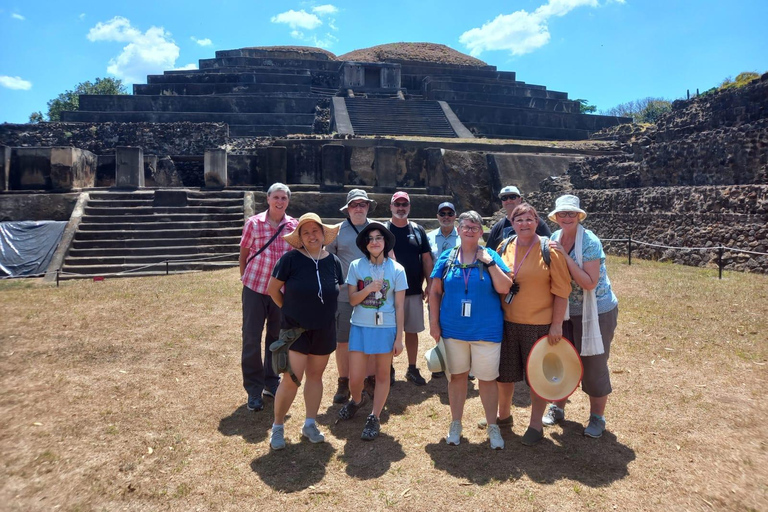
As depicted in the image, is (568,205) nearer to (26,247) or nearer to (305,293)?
(305,293)

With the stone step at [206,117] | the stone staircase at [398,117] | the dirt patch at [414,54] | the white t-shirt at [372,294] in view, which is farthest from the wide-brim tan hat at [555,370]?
the dirt patch at [414,54]

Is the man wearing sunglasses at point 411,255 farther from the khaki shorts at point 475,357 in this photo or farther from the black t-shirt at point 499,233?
the khaki shorts at point 475,357

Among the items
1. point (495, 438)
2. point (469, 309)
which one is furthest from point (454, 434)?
point (469, 309)

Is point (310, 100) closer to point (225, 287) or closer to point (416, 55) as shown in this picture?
point (416, 55)

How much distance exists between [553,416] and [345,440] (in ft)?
4.76

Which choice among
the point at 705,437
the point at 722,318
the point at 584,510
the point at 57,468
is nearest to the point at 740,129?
the point at 722,318

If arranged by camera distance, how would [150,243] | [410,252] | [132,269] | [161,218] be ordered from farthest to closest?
[161,218] → [150,243] → [132,269] → [410,252]

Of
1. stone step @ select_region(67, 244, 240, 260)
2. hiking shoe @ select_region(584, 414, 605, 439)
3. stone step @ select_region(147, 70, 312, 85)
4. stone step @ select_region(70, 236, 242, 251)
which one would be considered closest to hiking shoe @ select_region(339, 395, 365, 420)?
hiking shoe @ select_region(584, 414, 605, 439)

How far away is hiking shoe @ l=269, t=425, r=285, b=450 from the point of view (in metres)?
3.21

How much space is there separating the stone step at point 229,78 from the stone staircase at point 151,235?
59.1 ft

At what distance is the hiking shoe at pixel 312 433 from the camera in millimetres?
3295

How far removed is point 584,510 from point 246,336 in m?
2.53

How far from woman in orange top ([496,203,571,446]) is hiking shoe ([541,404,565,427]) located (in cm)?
36

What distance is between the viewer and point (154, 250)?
1066 cm
